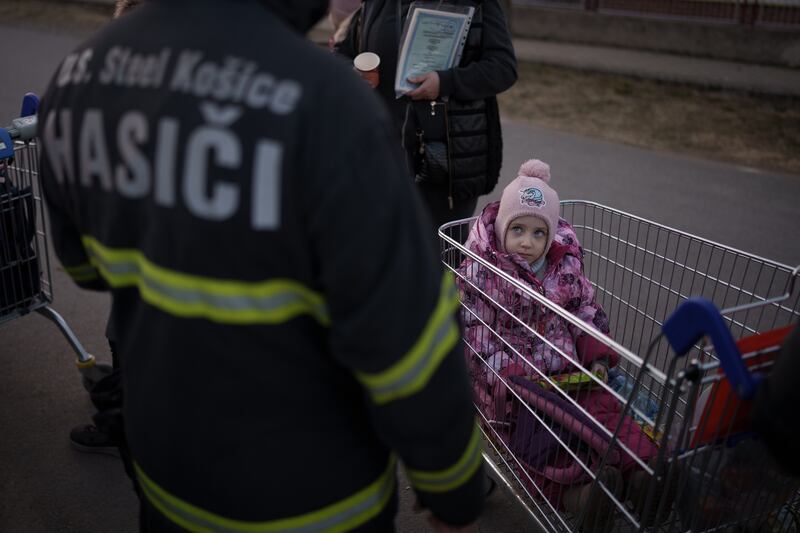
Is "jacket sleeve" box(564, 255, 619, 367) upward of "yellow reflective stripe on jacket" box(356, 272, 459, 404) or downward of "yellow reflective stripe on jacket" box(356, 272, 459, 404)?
downward

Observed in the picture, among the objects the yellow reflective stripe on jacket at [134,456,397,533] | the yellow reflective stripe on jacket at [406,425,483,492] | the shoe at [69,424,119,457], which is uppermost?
the yellow reflective stripe on jacket at [406,425,483,492]

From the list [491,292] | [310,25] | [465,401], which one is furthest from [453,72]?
[465,401]

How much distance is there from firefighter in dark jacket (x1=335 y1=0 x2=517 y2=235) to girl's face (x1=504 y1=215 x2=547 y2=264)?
0.53m

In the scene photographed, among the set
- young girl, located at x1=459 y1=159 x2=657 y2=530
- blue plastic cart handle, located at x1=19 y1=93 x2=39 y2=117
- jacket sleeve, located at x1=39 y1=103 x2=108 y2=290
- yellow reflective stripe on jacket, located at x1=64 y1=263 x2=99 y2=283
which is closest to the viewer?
jacket sleeve, located at x1=39 y1=103 x2=108 y2=290

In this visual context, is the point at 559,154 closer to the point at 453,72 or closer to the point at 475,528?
the point at 453,72

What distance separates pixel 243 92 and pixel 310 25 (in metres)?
0.22

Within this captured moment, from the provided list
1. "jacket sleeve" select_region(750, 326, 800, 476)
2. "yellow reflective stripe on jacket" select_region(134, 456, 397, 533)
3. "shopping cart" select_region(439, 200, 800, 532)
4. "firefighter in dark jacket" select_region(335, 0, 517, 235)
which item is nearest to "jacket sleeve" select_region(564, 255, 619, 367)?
"shopping cart" select_region(439, 200, 800, 532)

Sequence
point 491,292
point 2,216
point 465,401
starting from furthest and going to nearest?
point 2,216, point 491,292, point 465,401

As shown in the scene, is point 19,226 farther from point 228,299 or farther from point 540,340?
point 228,299

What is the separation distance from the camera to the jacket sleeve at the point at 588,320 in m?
2.68

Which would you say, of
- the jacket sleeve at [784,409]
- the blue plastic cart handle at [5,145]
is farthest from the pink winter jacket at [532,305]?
the blue plastic cart handle at [5,145]

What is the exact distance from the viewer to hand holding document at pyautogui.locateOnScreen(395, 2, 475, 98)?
3.16m

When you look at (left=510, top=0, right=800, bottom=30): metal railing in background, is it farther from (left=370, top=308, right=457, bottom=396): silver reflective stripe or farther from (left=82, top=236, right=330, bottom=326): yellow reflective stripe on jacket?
(left=82, top=236, right=330, bottom=326): yellow reflective stripe on jacket

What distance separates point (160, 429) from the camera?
4.49 feet
